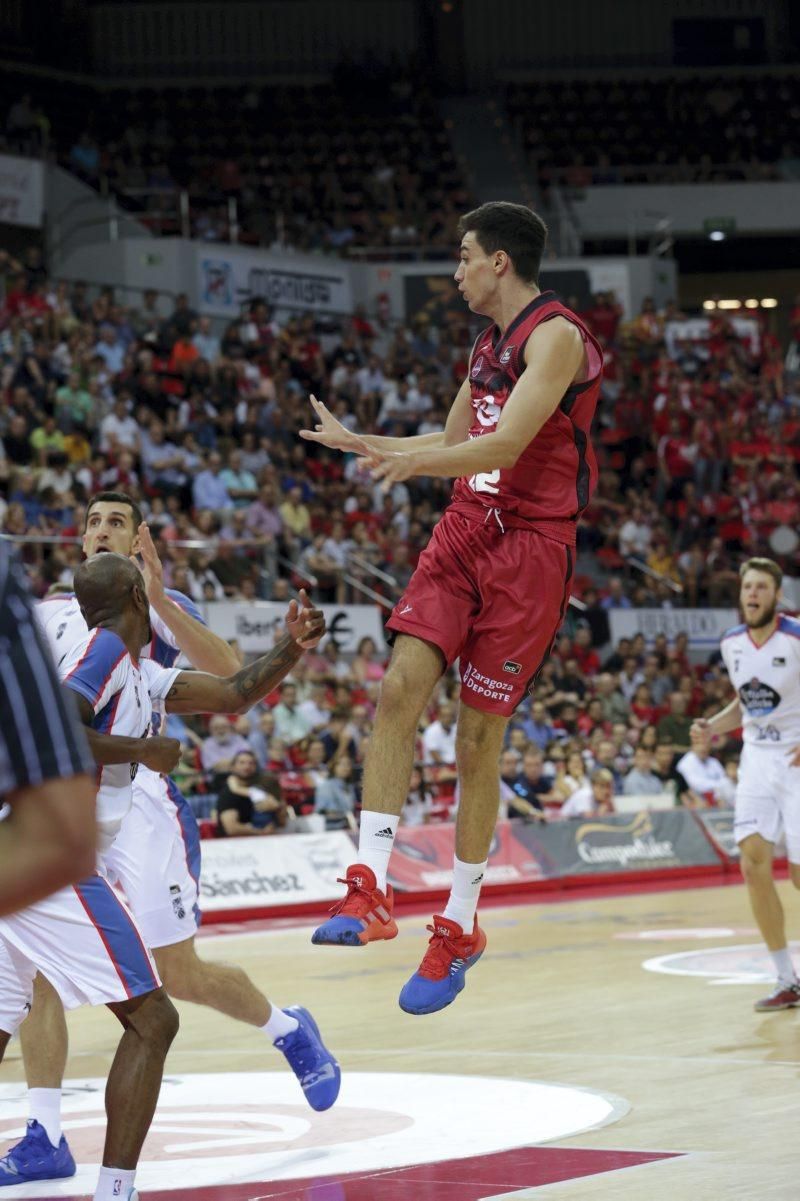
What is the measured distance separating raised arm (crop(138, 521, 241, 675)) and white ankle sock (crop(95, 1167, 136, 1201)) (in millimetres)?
1932

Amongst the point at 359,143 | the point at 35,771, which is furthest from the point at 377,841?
the point at 359,143

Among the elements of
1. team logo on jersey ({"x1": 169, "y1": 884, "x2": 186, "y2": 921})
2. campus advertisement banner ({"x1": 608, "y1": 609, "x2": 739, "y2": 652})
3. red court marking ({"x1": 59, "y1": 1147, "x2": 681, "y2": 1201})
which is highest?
team logo on jersey ({"x1": 169, "y1": 884, "x2": 186, "y2": 921})

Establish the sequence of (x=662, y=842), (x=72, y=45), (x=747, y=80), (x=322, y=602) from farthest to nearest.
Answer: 1. (x=747, y=80)
2. (x=72, y=45)
3. (x=322, y=602)
4. (x=662, y=842)

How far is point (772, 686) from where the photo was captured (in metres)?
10.2

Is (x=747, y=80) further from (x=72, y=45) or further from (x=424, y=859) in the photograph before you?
(x=424, y=859)

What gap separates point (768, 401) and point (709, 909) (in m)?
13.1

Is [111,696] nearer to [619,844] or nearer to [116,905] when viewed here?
[116,905]

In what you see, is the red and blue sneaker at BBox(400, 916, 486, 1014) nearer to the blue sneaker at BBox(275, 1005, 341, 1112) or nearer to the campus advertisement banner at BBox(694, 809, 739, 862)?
the blue sneaker at BBox(275, 1005, 341, 1112)

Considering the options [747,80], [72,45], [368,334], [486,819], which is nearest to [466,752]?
[486,819]

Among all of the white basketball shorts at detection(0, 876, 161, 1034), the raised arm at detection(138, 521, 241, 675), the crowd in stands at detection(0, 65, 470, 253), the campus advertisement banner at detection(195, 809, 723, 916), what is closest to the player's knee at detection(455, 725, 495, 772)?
the white basketball shorts at detection(0, 876, 161, 1034)

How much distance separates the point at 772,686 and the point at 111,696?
18.0 feet

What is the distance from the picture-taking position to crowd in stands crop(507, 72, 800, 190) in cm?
3125

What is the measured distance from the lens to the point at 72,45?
30828 millimetres

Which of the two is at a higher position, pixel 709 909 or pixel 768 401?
pixel 768 401
